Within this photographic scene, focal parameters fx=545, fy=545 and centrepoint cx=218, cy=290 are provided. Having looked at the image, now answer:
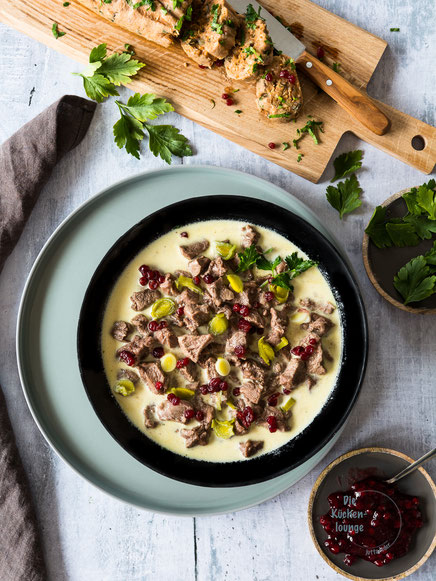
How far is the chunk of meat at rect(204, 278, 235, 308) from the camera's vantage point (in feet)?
11.5

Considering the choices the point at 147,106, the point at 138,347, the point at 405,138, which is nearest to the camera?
the point at 138,347

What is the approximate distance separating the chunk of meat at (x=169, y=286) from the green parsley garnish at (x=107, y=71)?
1.29 meters

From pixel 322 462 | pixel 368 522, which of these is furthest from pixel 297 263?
pixel 368 522

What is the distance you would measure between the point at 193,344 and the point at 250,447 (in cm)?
76

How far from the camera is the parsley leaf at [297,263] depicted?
346 centimetres

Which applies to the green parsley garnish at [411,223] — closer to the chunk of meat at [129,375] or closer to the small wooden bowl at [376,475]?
the small wooden bowl at [376,475]

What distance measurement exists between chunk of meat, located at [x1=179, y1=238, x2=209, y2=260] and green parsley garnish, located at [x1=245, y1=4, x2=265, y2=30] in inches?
54.9

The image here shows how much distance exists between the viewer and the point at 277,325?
3.48 m

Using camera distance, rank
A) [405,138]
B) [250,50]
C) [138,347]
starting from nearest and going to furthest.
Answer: [250,50] → [138,347] → [405,138]

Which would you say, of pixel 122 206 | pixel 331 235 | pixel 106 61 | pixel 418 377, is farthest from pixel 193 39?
pixel 418 377

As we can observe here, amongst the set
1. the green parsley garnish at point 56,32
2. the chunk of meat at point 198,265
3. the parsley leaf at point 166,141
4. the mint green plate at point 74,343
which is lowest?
the mint green plate at point 74,343

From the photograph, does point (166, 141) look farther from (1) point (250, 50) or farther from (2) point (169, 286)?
(2) point (169, 286)

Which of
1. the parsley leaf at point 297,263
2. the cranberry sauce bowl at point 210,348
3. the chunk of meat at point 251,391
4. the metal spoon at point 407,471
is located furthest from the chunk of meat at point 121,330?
the metal spoon at point 407,471

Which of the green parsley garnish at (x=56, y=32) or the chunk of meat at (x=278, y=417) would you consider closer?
the chunk of meat at (x=278, y=417)
